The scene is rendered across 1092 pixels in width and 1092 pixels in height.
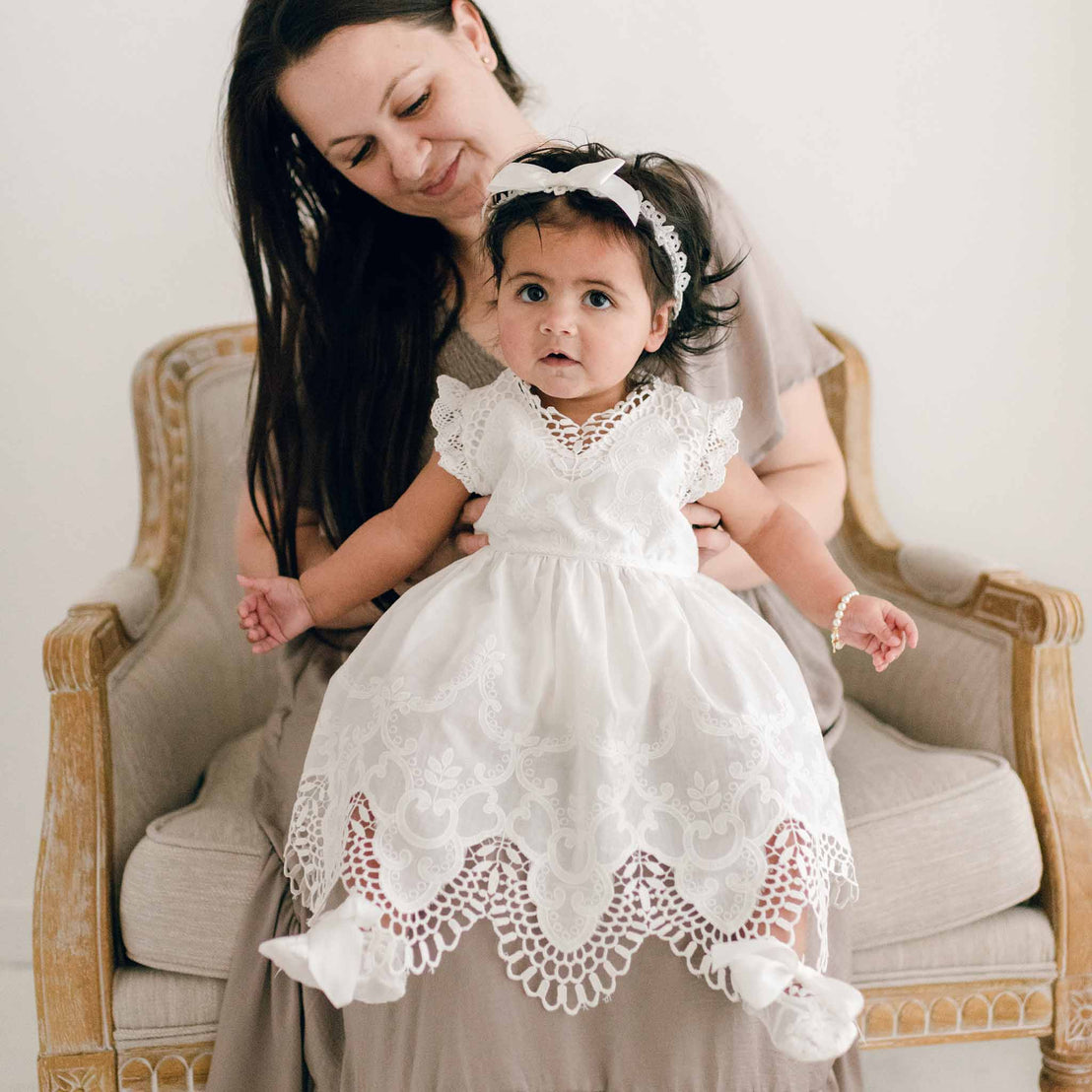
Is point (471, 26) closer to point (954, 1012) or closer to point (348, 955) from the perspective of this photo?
point (348, 955)

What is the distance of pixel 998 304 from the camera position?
1962 mm

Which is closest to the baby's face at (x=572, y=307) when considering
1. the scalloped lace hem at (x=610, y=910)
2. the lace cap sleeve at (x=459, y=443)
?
the lace cap sleeve at (x=459, y=443)

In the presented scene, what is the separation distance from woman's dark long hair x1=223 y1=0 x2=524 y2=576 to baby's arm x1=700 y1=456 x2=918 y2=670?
0.41 meters

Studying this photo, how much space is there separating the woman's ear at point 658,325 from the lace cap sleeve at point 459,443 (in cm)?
19

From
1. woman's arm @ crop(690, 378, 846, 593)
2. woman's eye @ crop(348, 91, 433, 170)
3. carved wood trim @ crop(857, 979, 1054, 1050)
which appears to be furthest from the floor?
woman's eye @ crop(348, 91, 433, 170)

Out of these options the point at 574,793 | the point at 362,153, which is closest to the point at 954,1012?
the point at 574,793

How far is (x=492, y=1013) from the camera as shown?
3.06 feet

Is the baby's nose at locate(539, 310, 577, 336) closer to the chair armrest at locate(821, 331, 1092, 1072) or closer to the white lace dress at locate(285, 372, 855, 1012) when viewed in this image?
the white lace dress at locate(285, 372, 855, 1012)

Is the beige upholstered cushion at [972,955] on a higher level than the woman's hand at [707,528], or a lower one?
lower

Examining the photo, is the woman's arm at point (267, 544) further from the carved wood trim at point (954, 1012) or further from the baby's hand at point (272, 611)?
the carved wood trim at point (954, 1012)

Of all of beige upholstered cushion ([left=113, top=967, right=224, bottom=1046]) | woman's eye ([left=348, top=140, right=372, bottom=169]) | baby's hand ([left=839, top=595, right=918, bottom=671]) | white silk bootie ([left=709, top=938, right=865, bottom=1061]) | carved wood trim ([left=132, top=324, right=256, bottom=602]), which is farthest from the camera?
carved wood trim ([left=132, top=324, right=256, bottom=602])

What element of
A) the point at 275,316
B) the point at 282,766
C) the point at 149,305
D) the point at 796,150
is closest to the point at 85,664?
the point at 282,766

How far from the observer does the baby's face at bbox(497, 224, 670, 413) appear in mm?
1008

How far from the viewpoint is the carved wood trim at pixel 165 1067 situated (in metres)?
1.14
